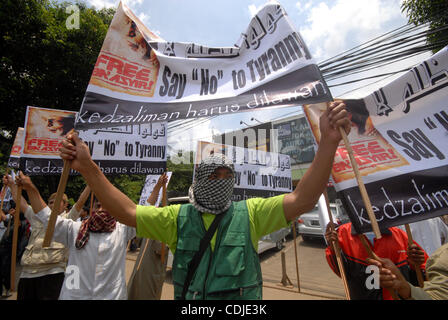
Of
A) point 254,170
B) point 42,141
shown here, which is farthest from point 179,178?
point 42,141

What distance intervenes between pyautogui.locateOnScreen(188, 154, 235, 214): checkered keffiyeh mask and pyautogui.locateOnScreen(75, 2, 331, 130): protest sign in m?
0.39

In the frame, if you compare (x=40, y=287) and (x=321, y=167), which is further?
(x=40, y=287)

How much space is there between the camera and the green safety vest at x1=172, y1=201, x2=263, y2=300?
1404 millimetres

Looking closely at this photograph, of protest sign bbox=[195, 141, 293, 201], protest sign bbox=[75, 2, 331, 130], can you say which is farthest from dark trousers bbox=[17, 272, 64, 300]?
protest sign bbox=[195, 141, 293, 201]

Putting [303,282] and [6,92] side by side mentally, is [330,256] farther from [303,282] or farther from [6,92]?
[6,92]

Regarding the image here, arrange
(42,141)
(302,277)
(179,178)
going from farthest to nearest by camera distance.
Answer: (179,178)
(302,277)
(42,141)

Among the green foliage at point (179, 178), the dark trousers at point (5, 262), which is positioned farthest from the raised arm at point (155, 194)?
the green foliage at point (179, 178)

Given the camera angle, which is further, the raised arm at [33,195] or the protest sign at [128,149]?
the protest sign at [128,149]

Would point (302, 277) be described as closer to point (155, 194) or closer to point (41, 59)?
point (155, 194)

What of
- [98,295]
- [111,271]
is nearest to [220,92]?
[111,271]

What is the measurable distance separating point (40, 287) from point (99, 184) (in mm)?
2633

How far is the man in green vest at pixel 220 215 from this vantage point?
1.42m

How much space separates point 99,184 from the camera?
150 cm

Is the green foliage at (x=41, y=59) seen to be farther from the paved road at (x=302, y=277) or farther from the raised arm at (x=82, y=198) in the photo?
the raised arm at (x=82, y=198)
